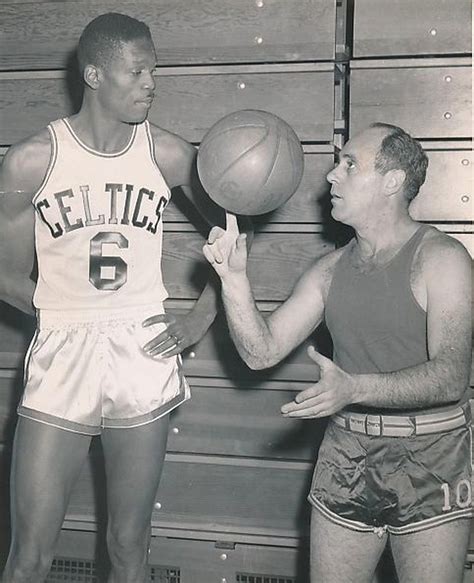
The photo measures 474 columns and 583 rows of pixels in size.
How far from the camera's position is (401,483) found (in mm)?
2697

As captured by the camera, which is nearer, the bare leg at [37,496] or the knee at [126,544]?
the bare leg at [37,496]

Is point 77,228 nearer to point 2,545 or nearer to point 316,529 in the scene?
point 316,529

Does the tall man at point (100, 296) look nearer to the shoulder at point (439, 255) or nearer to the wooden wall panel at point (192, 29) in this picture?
the wooden wall panel at point (192, 29)

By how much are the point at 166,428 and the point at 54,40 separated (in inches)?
74.9

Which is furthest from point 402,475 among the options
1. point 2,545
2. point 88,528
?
point 2,545

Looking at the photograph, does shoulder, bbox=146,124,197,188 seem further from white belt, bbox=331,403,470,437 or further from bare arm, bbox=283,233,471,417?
white belt, bbox=331,403,470,437

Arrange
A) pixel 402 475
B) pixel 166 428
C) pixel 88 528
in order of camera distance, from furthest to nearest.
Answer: pixel 88 528, pixel 166 428, pixel 402 475

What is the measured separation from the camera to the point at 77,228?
305 centimetres

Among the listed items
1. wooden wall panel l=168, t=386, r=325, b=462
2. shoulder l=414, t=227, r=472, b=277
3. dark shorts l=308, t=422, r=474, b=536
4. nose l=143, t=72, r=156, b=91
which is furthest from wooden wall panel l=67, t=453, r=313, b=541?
nose l=143, t=72, r=156, b=91

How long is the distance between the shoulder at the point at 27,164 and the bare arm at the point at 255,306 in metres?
0.73

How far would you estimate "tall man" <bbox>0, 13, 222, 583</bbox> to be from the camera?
2.95 meters

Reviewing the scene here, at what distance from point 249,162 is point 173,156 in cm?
49

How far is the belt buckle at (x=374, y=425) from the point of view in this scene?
275cm

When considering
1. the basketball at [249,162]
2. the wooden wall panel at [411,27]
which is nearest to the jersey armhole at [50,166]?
the basketball at [249,162]
